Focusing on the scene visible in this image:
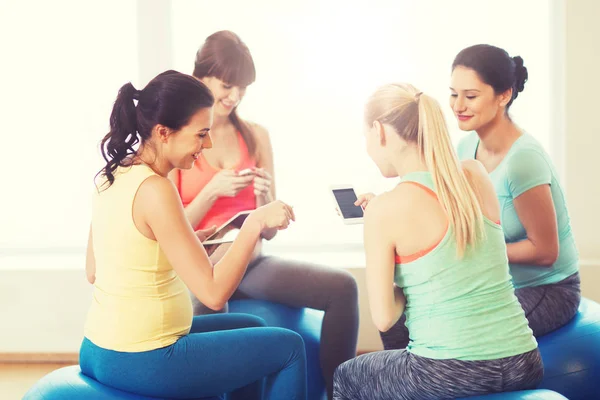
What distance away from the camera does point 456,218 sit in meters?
1.58

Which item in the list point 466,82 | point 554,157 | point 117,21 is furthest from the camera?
point 117,21

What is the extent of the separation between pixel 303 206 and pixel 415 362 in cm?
192

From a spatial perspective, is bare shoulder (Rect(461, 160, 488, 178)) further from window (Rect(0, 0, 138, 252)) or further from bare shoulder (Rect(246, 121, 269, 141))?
window (Rect(0, 0, 138, 252))

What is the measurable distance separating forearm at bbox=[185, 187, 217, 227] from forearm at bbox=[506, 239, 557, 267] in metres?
0.98

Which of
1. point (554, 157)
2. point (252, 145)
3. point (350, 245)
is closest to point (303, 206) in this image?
point (350, 245)

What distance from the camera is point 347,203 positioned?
2141mm

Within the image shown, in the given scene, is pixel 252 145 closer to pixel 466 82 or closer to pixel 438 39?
pixel 466 82

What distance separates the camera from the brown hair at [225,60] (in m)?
2.43

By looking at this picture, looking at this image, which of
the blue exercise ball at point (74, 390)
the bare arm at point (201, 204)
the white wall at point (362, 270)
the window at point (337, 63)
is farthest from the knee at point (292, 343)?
the window at point (337, 63)

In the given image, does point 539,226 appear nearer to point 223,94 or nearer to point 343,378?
point 343,378

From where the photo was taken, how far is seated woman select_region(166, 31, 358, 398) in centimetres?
230

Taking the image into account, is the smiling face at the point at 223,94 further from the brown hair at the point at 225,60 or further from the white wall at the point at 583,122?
the white wall at the point at 583,122

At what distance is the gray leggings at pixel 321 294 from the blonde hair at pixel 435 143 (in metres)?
0.77

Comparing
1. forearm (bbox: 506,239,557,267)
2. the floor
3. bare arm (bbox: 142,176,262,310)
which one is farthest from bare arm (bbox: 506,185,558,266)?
the floor
